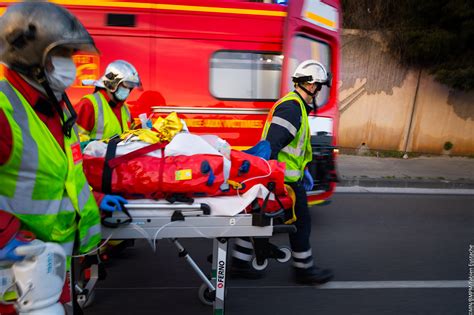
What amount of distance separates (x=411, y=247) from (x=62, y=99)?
4464mm

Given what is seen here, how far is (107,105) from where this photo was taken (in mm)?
3898

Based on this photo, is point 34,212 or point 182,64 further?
point 182,64

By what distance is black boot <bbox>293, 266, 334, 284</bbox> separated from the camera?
3.99 meters

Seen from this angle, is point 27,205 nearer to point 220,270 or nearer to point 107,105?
point 220,270

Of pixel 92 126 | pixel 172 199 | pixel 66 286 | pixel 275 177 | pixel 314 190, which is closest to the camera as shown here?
pixel 66 286

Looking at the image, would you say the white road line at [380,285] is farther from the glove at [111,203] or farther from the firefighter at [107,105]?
the glove at [111,203]

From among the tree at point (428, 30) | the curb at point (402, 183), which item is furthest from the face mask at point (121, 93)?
the tree at point (428, 30)

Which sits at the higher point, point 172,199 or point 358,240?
point 172,199

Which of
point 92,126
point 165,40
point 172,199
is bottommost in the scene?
point 172,199

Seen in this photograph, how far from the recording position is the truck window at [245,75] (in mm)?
5391

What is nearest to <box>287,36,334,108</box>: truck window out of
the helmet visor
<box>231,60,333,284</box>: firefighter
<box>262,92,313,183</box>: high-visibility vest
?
<box>231,60,333,284</box>: firefighter

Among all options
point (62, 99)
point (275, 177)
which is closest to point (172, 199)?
point (275, 177)

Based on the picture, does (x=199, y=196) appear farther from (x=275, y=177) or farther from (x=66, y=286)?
(x=66, y=286)

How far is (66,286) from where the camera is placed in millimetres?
2000
